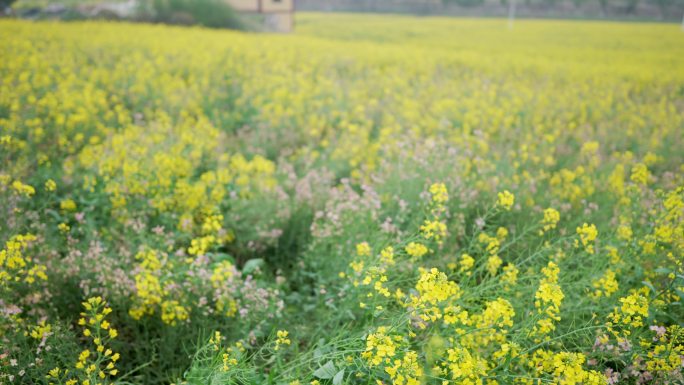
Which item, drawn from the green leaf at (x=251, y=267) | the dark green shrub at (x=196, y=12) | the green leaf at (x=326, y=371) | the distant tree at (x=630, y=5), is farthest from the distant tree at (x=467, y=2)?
the green leaf at (x=326, y=371)

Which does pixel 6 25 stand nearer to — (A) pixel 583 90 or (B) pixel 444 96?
(B) pixel 444 96

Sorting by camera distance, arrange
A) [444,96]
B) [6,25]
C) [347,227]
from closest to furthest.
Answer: [347,227]
[444,96]
[6,25]

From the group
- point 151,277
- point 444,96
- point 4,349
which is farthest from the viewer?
point 444,96

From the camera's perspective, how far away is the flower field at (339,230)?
A: 2.49 meters

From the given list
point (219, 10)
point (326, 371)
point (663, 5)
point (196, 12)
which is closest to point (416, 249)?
point (326, 371)

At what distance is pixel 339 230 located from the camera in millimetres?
3947

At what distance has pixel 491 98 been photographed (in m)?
8.30

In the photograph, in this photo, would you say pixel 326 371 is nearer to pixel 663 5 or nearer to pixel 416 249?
pixel 416 249

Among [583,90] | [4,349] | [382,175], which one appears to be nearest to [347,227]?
[382,175]

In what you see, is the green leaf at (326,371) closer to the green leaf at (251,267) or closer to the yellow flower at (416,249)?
the yellow flower at (416,249)

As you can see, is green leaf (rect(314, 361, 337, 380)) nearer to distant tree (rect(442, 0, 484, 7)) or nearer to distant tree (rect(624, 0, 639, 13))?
distant tree (rect(624, 0, 639, 13))

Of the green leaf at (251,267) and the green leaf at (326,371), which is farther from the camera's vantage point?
the green leaf at (251,267)

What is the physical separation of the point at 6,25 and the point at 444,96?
40.6 ft

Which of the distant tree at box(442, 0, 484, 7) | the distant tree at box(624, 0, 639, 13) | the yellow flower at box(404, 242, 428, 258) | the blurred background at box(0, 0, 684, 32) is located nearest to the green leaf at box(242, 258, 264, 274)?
the yellow flower at box(404, 242, 428, 258)
